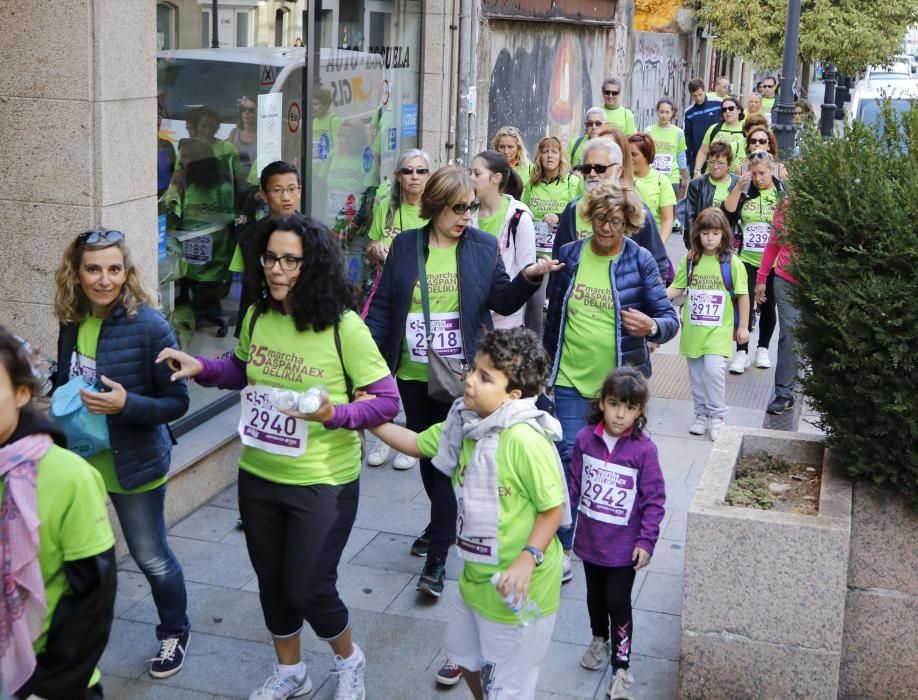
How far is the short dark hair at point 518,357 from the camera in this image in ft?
14.4

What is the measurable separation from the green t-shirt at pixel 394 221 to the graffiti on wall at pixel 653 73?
50.1 ft

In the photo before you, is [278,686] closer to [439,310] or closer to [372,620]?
[372,620]

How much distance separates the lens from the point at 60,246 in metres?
6.39

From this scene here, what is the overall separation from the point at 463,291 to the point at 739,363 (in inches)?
212

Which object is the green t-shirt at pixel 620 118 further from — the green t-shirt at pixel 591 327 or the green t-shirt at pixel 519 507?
the green t-shirt at pixel 519 507

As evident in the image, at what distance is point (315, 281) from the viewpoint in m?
4.71

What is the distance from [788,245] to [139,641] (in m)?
3.24

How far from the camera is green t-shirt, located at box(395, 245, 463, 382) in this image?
6.16 m

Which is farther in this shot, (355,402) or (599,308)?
(599,308)

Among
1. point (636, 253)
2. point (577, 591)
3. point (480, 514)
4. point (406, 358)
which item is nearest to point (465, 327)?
point (406, 358)

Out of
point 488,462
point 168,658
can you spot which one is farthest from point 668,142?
point 488,462

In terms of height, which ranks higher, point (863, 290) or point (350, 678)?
point (863, 290)

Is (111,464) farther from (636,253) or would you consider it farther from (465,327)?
(636,253)

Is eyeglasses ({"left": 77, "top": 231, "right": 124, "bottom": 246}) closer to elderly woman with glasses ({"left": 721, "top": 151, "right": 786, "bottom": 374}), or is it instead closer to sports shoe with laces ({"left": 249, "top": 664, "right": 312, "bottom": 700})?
sports shoe with laces ({"left": 249, "top": 664, "right": 312, "bottom": 700})
